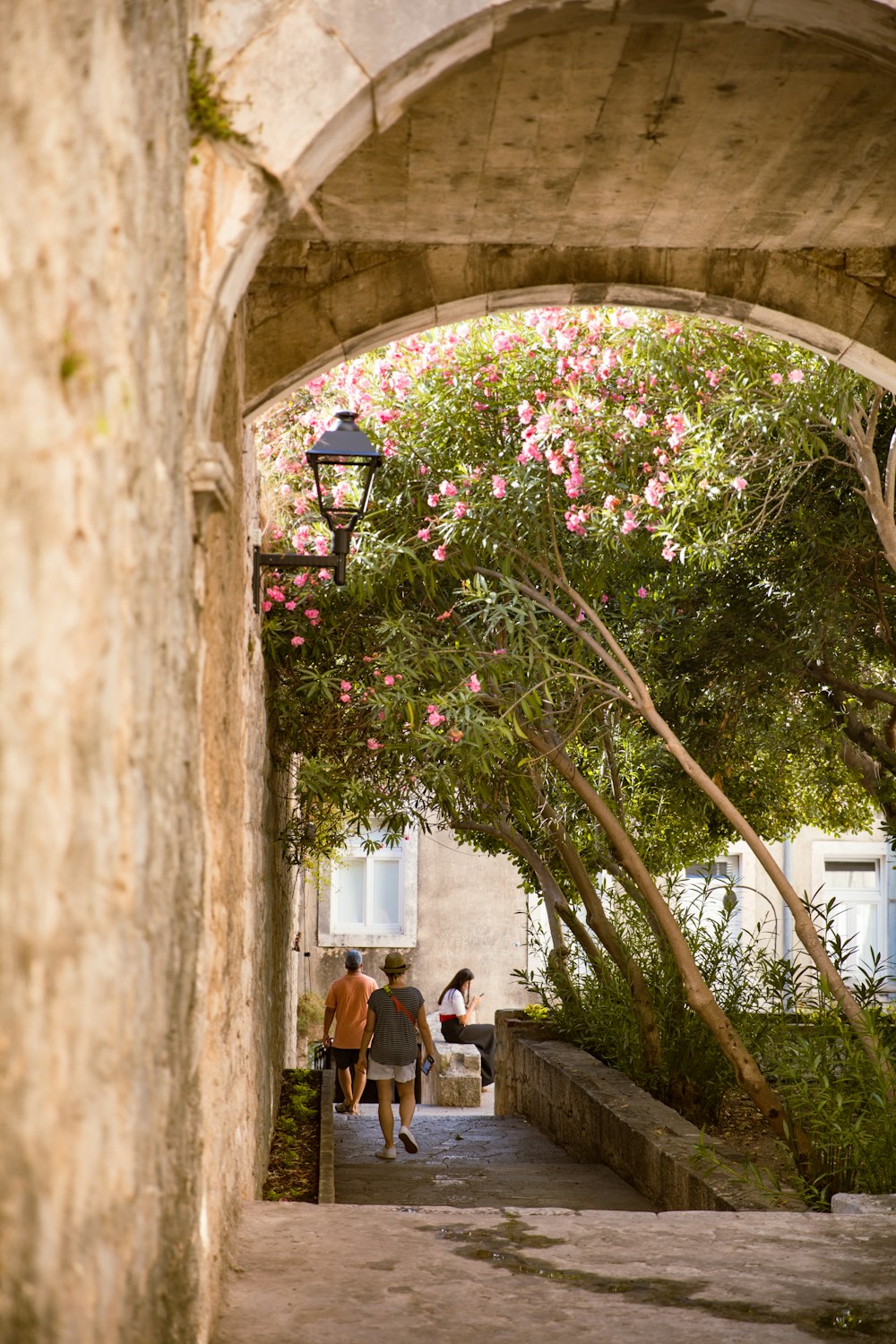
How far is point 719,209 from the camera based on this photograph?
4402 millimetres

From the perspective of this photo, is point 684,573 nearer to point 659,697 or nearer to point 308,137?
point 659,697

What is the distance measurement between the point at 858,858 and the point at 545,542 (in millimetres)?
12885

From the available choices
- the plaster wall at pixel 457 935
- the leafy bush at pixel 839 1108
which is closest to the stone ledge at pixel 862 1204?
the leafy bush at pixel 839 1108

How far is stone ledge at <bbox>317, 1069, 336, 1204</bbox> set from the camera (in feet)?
18.7

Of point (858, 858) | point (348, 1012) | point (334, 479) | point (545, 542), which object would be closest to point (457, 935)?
point (858, 858)

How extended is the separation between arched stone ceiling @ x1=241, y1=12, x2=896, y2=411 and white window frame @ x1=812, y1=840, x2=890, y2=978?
14.3 metres

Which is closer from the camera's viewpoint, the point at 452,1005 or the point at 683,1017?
the point at 683,1017

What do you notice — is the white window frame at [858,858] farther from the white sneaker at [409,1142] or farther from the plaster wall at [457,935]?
the white sneaker at [409,1142]

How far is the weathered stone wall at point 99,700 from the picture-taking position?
1.43m

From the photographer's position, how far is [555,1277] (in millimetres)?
3328

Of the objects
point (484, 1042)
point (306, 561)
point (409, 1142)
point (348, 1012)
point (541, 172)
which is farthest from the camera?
point (484, 1042)

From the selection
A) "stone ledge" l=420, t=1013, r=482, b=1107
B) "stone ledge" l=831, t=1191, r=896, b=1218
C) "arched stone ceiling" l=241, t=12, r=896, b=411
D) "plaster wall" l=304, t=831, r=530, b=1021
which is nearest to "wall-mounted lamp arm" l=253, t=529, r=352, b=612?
"arched stone ceiling" l=241, t=12, r=896, b=411

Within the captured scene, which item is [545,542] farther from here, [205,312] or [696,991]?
[205,312]

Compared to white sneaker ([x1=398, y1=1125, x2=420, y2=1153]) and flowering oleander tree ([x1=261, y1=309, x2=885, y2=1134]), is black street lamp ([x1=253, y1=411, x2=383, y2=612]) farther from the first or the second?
white sneaker ([x1=398, y1=1125, x2=420, y2=1153])
